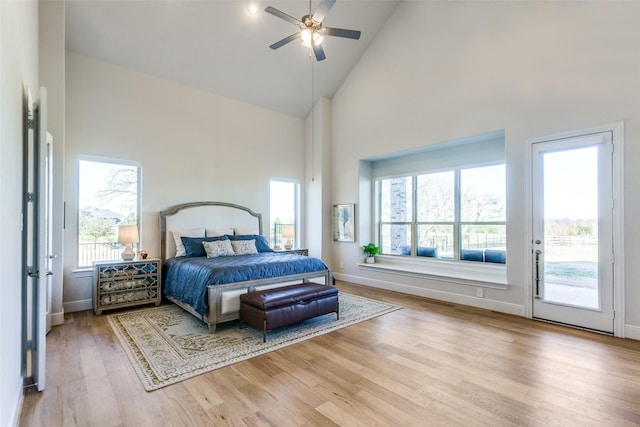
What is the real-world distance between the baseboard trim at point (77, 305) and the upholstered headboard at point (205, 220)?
1185mm

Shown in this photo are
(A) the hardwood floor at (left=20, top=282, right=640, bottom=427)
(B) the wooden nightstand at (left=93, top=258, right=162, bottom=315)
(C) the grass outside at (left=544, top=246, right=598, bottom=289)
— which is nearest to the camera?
(A) the hardwood floor at (left=20, top=282, right=640, bottom=427)

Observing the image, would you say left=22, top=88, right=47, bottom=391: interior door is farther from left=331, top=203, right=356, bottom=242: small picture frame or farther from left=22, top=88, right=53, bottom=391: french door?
left=331, top=203, right=356, bottom=242: small picture frame

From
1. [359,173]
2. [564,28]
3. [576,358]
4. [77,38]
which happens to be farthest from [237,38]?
[576,358]

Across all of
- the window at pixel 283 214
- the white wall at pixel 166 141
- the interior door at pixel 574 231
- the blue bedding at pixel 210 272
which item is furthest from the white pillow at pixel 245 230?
the interior door at pixel 574 231

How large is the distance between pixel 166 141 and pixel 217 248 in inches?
83.5

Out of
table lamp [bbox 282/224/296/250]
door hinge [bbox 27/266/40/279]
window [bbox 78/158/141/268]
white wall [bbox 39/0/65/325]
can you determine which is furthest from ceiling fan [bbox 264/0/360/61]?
table lamp [bbox 282/224/296/250]

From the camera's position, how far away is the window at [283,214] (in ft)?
22.6

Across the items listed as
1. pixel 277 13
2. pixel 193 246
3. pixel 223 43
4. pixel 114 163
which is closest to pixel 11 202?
pixel 277 13

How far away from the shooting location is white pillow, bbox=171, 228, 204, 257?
5.26m

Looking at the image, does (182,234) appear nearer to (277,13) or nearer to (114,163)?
(114,163)

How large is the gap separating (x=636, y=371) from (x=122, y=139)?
6.86m

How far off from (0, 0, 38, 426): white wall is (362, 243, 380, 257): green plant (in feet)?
17.2

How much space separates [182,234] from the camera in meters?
5.45

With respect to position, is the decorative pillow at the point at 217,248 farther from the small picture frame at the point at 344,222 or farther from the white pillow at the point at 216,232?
the small picture frame at the point at 344,222
